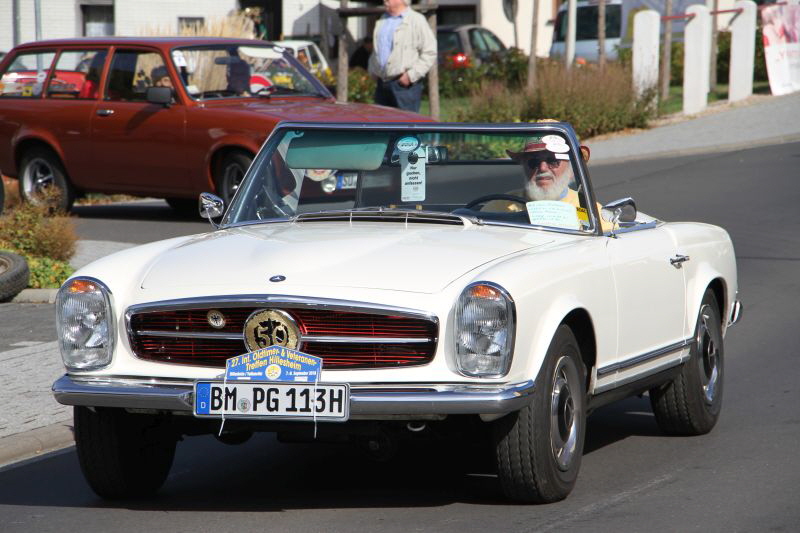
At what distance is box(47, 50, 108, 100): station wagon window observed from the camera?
1608 centimetres

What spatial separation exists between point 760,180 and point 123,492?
13497 millimetres

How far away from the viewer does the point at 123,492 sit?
6.02 m

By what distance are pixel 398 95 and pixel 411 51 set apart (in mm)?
508

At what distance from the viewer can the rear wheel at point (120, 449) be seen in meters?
5.87

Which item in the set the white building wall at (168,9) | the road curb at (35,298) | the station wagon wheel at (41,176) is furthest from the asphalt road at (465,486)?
the white building wall at (168,9)

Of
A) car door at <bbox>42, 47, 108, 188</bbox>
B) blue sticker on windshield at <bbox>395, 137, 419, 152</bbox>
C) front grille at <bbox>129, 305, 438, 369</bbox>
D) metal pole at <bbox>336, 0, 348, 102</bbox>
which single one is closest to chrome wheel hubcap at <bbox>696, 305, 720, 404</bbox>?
blue sticker on windshield at <bbox>395, 137, 419, 152</bbox>

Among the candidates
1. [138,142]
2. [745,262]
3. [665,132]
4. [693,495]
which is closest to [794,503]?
[693,495]

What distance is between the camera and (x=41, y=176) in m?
16.6

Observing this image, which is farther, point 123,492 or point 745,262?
point 745,262

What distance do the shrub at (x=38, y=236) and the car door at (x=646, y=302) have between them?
688 cm

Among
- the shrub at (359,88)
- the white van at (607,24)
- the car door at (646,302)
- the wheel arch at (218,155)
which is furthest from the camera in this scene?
the white van at (607,24)

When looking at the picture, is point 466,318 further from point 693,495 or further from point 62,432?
point 62,432

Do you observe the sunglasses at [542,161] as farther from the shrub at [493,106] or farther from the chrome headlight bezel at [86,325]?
the shrub at [493,106]

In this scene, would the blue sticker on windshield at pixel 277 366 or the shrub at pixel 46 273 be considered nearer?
the blue sticker on windshield at pixel 277 366
